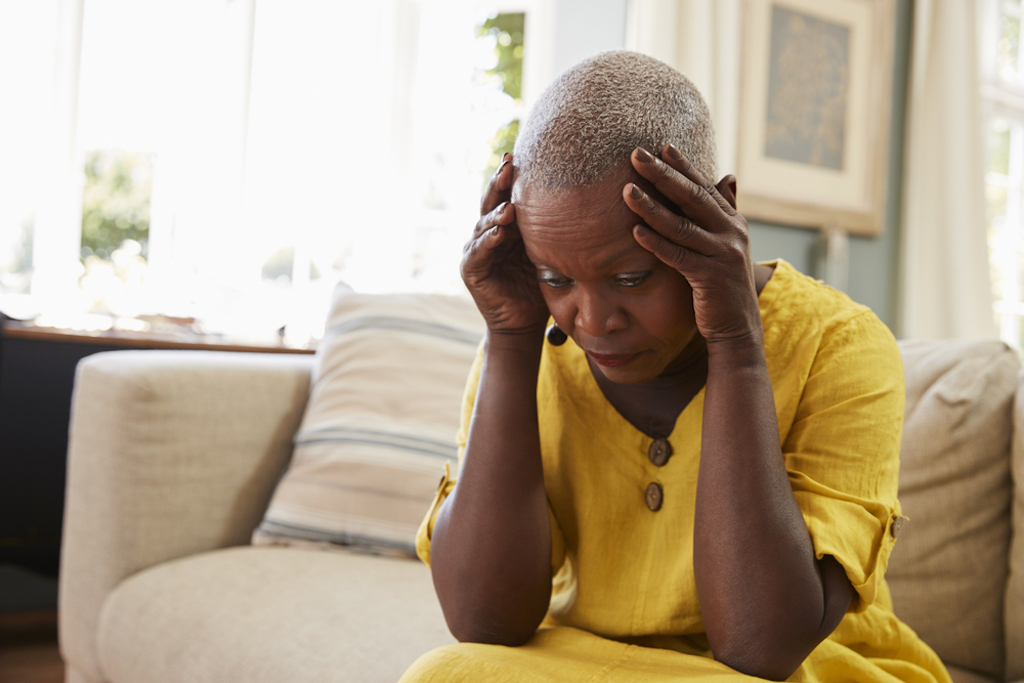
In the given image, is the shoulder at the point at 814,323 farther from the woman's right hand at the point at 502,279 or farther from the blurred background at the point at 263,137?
the blurred background at the point at 263,137

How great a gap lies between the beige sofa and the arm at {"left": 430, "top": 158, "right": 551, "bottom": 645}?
26cm

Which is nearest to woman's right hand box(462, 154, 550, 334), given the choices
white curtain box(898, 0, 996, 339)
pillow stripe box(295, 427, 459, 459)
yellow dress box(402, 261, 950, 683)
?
yellow dress box(402, 261, 950, 683)

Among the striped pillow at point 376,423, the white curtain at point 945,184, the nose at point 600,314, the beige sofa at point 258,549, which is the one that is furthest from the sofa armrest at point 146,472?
the white curtain at point 945,184

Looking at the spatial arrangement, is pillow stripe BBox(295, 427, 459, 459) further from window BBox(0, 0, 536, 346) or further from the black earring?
window BBox(0, 0, 536, 346)

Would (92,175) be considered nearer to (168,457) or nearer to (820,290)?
(168,457)

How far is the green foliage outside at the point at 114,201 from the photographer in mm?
2545

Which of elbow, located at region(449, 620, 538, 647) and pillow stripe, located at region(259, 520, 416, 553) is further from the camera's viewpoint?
pillow stripe, located at region(259, 520, 416, 553)

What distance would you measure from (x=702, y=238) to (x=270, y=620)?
0.87 meters

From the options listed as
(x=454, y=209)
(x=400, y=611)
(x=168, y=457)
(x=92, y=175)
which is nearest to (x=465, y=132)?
(x=454, y=209)

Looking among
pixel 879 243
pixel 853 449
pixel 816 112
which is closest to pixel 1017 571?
pixel 853 449

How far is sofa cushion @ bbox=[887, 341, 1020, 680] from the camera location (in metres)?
1.19

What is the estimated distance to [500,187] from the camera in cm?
79

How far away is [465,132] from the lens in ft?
9.81

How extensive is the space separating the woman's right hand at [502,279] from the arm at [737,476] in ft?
0.63
